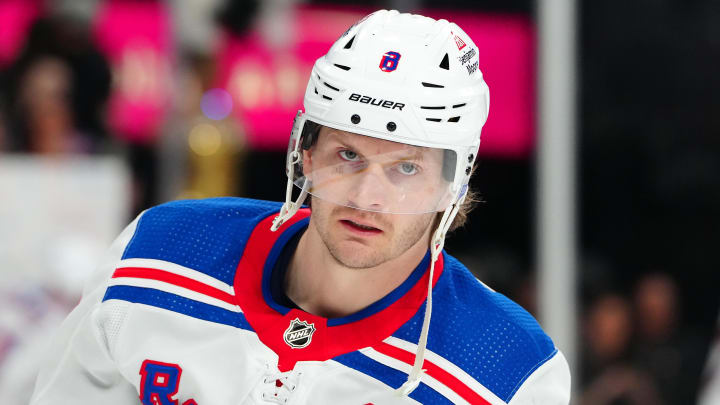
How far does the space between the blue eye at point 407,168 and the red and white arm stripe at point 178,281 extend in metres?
0.38

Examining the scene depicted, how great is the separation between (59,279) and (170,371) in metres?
1.76

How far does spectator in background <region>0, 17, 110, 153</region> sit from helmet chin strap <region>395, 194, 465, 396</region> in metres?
2.07

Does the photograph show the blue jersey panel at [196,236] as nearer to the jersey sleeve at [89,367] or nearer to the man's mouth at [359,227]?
the jersey sleeve at [89,367]

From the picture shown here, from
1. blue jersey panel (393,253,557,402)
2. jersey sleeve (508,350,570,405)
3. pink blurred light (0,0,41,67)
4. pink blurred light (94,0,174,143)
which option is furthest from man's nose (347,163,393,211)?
pink blurred light (0,0,41,67)

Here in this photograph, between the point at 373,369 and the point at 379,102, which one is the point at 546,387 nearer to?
the point at 373,369

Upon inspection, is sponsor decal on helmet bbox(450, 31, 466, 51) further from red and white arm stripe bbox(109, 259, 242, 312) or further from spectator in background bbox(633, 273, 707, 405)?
spectator in background bbox(633, 273, 707, 405)

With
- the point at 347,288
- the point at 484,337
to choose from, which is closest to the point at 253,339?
→ the point at 347,288

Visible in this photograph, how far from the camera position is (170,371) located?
7.02ft

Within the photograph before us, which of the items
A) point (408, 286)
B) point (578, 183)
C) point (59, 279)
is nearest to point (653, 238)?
point (578, 183)

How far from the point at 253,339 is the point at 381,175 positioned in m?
0.37

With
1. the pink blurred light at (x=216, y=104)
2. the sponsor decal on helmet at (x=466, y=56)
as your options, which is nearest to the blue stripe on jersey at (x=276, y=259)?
the sponsor decal on helmet at (x=466, y=56)

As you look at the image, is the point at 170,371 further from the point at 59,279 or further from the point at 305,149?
the point at 59,279

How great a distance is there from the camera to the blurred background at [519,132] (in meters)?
4.65

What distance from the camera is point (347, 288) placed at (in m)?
2.19
